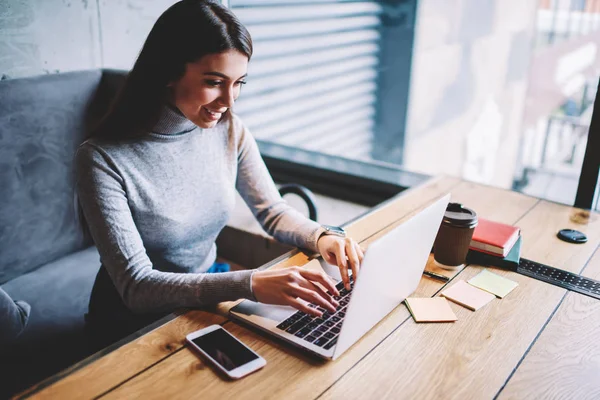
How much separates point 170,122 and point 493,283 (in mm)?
874

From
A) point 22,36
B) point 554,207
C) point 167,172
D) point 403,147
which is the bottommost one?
point 403,147

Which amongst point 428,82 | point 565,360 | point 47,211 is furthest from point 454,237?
Result: point 428,82

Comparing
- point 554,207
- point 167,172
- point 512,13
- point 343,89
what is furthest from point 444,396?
point 512,13

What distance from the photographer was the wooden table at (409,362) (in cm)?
85

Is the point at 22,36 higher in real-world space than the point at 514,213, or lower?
higher

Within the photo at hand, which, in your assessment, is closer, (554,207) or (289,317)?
(289,317)

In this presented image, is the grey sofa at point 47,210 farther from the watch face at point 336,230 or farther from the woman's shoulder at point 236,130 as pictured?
the watch face at point 336,230

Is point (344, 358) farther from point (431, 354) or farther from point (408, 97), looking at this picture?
point (408, 97)

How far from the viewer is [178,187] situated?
1.37 m

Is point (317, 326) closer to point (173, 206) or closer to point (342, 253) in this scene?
point (342, 253)

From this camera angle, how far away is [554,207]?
5.64 ft

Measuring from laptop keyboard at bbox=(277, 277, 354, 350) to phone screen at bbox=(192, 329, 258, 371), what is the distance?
3.7 inches

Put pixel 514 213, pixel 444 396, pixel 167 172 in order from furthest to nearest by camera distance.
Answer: pixel 514 213
pixel 167 172
pixel 444 396

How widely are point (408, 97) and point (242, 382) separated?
8.85 ft
